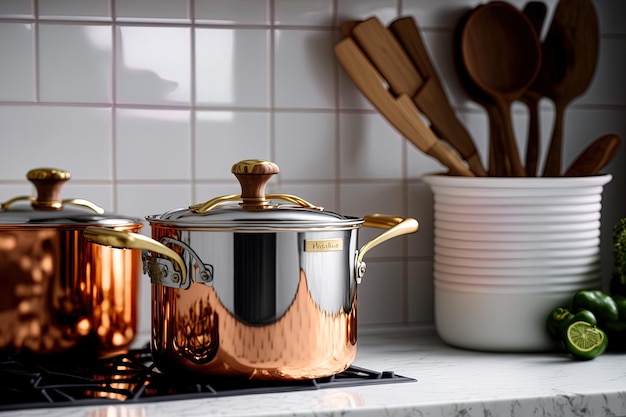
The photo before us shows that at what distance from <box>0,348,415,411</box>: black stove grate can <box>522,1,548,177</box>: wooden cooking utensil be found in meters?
0.52

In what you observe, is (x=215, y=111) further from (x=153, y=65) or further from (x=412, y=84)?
(x=412, y=84)

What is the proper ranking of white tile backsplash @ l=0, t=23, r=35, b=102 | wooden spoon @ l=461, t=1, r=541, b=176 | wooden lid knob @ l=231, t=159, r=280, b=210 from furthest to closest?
wooden spoon @ l=461, t=1, r=541, b=176, white tile backsplash @ l=0, t=23, r=35, b=102, wooden lid knob @ l=231, t=159, r=280, b=210

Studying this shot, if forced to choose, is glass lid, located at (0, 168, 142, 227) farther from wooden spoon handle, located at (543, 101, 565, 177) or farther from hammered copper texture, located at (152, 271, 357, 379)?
wooden spoon handle, located at (543, 101, 565, 177)

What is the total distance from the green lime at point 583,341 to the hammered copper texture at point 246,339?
14.1 inches

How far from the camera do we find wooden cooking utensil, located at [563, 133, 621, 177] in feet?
4.58

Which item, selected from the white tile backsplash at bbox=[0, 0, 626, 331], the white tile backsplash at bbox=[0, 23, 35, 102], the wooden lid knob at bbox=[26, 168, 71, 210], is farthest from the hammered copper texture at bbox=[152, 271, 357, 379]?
the white tile backsplash at bbox=[0, 23, 35, 102]

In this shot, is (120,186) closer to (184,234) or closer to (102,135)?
(102,135)

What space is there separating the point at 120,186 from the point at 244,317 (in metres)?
0.44

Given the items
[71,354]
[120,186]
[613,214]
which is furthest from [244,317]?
[613,214]

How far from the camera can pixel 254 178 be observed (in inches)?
43.1

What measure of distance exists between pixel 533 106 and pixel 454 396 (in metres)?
0.66

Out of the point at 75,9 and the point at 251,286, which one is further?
the point at 75,9

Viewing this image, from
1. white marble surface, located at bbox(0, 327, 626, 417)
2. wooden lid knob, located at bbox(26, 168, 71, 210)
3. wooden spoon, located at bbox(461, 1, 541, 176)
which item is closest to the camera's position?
white marble surface, located at bbox(0, 327, 626, 417)

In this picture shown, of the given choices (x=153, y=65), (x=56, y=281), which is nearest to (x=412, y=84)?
(x=153, y=65)
